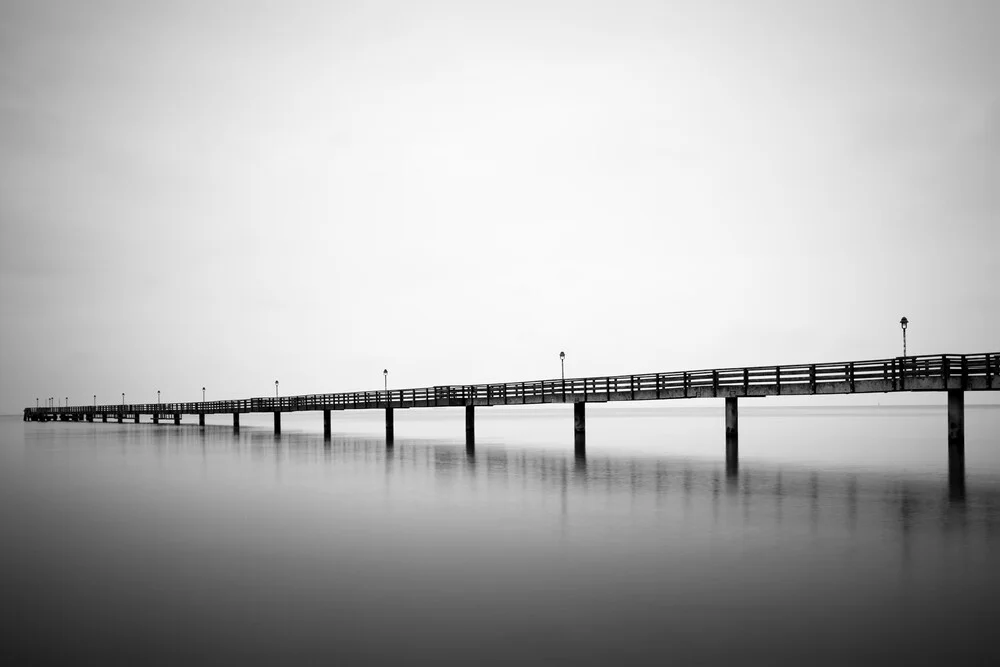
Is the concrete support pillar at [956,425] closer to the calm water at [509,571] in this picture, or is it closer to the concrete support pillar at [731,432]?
the calm water at [509,571]

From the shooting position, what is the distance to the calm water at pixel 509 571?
8.61 meters

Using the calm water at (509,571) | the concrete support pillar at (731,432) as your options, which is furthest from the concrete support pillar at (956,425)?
the concrete support pillar at (731,432)

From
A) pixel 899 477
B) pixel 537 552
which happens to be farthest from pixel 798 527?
pixel 899 477

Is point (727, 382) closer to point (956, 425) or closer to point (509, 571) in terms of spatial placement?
point (956, 425)

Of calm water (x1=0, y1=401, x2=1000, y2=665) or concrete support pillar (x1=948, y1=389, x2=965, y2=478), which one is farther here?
concrete support pillar (x1=948, y1=389, x2=965, y2=478)

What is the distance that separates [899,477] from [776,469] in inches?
182

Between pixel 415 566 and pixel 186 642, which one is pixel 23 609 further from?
pixel 415 566

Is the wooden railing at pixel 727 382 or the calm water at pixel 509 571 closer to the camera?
the calm water at pixel 509 571

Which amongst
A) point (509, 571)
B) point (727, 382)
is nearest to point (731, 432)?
point (727, 382)

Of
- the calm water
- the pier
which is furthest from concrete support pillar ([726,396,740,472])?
the calm water

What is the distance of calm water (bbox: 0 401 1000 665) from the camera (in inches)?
339

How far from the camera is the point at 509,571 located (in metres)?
12.4

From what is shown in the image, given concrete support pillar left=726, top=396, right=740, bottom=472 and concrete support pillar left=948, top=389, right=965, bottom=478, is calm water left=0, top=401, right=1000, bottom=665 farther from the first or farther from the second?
concrete support pillar left=726, top=396, right=740, bottom=472

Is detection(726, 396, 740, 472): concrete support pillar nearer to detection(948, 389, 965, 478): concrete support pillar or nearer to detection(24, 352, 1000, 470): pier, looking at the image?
detection(24, 352, 1000, 470): pier
